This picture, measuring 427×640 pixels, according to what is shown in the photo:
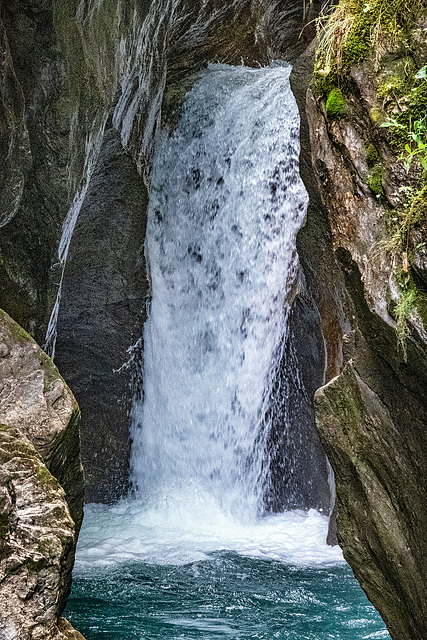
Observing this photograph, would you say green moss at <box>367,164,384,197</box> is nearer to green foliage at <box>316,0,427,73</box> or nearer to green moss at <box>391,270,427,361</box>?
green moss at <box>391,270,427,361</box>

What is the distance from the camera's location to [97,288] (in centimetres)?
912

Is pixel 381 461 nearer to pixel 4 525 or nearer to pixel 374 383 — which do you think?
pixel 374 383

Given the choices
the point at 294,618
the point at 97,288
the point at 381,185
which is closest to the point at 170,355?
the point at 97,288

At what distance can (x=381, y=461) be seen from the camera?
12.5 feet

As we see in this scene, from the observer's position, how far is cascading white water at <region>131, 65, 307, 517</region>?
8.81 m

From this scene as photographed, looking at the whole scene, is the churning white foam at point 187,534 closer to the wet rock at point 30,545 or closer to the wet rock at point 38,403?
the wet rock at point 38,403

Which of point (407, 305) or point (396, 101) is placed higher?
point (396, 101)

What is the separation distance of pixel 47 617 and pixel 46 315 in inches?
166

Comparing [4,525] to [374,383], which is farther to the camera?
[374,383]

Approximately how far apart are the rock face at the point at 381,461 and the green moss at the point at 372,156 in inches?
22.1

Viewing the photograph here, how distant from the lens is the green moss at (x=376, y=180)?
3592mm

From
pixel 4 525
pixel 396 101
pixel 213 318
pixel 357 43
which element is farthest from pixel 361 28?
pixel 213 318

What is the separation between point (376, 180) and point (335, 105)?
1.93 ft

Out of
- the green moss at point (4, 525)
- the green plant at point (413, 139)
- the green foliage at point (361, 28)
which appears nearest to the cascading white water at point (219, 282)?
the green foliage at point (361, 28)
